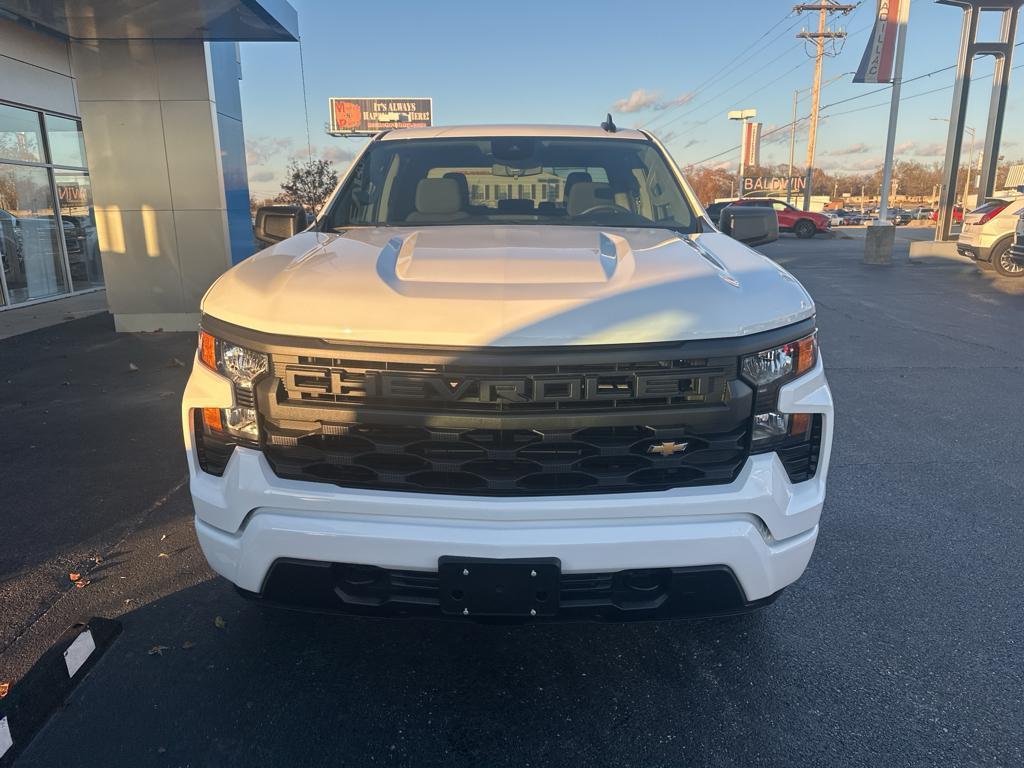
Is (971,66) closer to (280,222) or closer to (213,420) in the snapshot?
(280,222)

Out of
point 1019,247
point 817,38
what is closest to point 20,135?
point 1019,247

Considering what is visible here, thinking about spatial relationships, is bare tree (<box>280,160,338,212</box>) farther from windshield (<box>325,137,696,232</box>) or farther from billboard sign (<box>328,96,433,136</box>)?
billboard sign (<box>328,96,433,136</box>)

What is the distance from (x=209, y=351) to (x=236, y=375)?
0.49 feet

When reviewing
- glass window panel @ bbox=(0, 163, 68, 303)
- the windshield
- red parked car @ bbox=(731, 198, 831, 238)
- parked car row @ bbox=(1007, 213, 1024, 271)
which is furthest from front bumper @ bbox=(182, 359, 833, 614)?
red parked car @ bbox=(731, 198, 831, 238)

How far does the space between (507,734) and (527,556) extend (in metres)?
0.70

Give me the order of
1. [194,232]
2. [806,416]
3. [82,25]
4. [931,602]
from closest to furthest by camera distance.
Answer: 1. [806,416]
2. [931,602]
3. [82,25]
4. [194,232]

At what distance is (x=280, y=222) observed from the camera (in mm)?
3496

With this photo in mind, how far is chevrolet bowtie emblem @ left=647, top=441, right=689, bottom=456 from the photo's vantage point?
1.94 metres

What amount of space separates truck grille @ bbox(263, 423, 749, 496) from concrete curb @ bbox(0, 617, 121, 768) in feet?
3.89

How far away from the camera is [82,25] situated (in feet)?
26.9

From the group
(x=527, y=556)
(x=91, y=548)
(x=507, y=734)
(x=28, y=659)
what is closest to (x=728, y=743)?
(x=507, y=734)

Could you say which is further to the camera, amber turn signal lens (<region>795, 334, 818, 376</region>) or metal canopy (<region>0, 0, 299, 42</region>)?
metal canopy (<region>0, 0, 299, 42</region>)

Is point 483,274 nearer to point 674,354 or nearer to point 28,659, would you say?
point 674,354

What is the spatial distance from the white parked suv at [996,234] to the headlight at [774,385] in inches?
552
